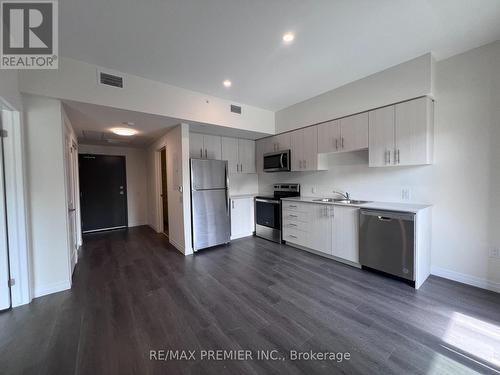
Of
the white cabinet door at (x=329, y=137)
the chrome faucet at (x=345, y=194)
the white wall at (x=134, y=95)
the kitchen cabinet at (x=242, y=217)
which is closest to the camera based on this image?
the white wall at (x=134, y=95)

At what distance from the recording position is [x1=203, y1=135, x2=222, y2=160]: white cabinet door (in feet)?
14.7

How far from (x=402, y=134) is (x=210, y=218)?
3269 mm

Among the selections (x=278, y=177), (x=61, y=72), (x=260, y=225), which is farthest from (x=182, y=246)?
(x=61, y=72)

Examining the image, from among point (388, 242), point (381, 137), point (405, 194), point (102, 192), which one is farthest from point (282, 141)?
point (102, 192)

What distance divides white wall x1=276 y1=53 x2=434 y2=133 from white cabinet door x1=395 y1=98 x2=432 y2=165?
132 millimetres

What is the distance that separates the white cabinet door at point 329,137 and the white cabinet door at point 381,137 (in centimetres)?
51

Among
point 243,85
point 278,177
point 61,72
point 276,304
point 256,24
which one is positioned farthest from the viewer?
point 278,177

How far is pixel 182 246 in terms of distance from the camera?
3.80m

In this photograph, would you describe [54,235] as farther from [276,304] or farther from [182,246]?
[276,304]

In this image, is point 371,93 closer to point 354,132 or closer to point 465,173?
point 354,132

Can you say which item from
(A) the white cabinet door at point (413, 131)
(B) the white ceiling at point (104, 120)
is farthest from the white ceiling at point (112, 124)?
(A) the white cabinet door at point (413, 131)

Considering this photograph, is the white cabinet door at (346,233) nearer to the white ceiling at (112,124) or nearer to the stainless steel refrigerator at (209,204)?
the stainless steel refrigerator at (209,204)

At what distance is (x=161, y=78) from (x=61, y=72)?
1085 millimetres

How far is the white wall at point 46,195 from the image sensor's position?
2393mm
